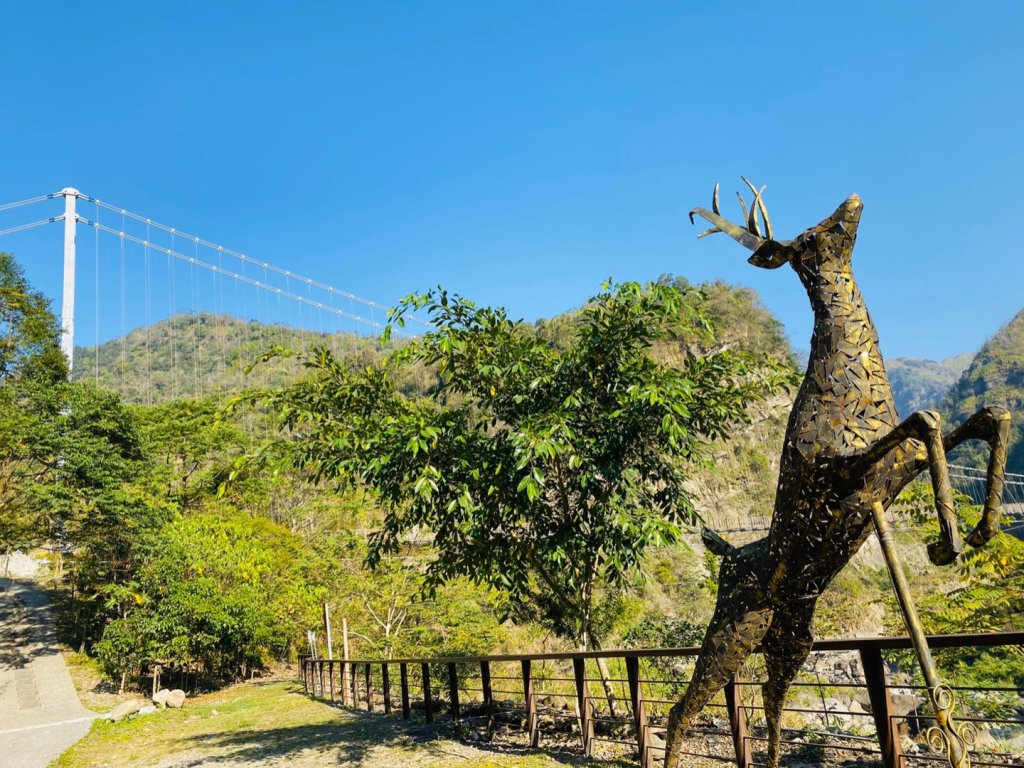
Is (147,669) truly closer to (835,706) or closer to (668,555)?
(835,706)

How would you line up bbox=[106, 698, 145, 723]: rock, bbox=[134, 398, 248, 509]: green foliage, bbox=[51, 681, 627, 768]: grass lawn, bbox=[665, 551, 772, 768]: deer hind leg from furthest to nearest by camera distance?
bbox=[134, 398, 248, 509]: green foliage < bbox=[106, 698, 145, 723]: rock < bbox=[51, 681, 627, 768]: grass lawn < bbox=[665, 551, 772, 768]: deer hind leg

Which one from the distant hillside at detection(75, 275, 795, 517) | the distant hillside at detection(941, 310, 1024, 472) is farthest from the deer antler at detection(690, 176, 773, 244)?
the distant hillside at detection(941, 310, 1024, 472)

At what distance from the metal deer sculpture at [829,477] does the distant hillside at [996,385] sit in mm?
67387

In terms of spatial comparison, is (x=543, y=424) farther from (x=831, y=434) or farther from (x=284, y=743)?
(x=284, y=743)

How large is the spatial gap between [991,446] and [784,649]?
1.24 metres

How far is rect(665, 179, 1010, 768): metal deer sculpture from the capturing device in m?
1.97

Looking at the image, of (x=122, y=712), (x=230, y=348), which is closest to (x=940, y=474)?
(x=122, y=712)

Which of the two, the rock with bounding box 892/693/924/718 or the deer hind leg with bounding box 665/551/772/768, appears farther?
the rock with bounding box 892/693/924/718

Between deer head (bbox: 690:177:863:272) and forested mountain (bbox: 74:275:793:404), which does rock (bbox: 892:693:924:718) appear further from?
deer head (bbox: 690:177:863:272)

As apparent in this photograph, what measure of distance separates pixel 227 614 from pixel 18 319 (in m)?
9.76

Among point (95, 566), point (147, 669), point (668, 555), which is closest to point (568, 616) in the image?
point (147, 669)

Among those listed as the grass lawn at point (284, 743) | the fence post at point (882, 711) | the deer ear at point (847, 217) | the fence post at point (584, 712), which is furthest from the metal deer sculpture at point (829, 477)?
the grass lawn at point (284, 743)

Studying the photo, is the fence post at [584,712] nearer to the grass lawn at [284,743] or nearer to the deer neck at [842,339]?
the grass lawn at [284,743]

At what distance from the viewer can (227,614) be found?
15203 millimetres
